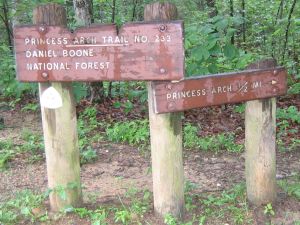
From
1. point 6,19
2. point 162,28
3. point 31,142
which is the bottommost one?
point 31,142

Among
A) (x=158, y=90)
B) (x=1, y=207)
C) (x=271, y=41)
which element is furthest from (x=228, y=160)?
(x=271, y=41)

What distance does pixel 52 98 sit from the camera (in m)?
3.34

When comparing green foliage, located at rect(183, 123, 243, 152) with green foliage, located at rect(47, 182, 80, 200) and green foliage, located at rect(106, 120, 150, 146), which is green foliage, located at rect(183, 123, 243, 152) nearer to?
green foliage, located at rect(106, 120, 150, 146)

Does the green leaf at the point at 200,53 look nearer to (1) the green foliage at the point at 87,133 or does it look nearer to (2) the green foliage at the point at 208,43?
(2) the green foliage at the point at 208,43

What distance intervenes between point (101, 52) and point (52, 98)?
1.81ft

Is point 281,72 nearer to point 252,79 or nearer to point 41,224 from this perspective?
point 252,79

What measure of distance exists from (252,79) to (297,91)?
5.59m

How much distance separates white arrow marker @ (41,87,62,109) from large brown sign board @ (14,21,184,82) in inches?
4.3

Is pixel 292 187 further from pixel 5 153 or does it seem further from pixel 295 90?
pixel 295 90

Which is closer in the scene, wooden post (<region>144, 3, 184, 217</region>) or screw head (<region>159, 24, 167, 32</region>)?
screw head (<region>159, 24, 167, 32</region>)

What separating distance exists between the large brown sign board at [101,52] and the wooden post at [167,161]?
226 mm

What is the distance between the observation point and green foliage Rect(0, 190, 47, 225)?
3502 millimetres

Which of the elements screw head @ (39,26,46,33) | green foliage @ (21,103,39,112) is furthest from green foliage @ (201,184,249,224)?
green foliage @ (21,103,39,112)

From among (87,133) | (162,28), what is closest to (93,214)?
(162,28)
